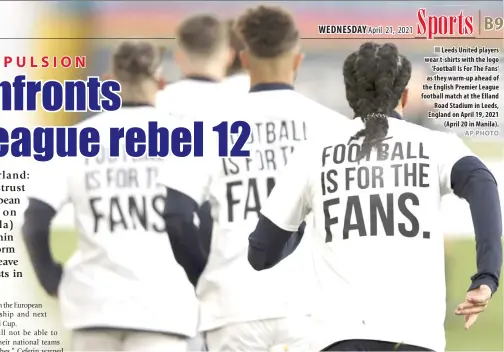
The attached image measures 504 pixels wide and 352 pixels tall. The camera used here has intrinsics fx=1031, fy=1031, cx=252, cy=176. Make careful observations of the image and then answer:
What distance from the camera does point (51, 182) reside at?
386 cm

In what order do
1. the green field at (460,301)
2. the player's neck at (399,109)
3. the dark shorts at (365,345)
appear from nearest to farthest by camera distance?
1. the dark shorts at (365,345)
2. the player's neck at (399,109)
3. the green field at (460,301)

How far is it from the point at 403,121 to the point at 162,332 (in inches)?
47.5

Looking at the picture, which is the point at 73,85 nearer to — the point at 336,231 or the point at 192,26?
the point at 192,26

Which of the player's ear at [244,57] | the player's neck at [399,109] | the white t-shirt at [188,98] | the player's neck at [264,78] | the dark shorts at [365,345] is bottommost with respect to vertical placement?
the dark shorts at [365,345]

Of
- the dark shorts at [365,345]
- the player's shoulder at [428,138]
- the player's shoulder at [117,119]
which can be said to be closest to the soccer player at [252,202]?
the player's shoulder at [117,119]

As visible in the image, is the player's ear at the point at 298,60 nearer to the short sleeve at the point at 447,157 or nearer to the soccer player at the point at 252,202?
the soccer player at the point at 252,202

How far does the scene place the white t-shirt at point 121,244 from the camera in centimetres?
383

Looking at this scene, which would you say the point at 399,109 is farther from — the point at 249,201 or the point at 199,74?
the point at 199,74

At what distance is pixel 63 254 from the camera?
387 cm

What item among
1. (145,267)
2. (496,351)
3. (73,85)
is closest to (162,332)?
(145,267)

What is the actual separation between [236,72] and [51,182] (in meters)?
0.80

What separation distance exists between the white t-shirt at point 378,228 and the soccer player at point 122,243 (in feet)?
1.99

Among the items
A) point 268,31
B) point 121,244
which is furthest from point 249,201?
point 268,31

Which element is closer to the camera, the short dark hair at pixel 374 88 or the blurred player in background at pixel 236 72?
the short dark hair at pixel 374 88
